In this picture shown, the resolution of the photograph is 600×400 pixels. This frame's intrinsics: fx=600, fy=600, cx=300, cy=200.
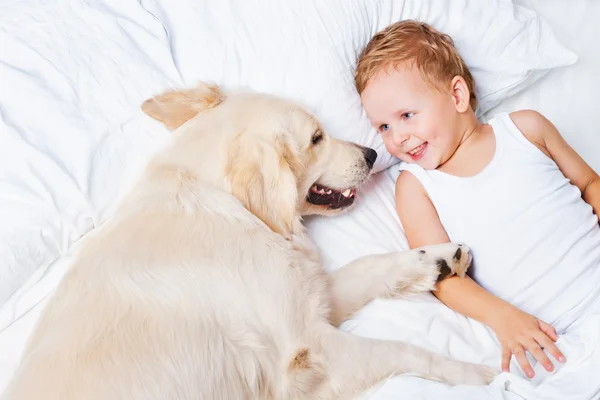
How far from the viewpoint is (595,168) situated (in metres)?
2.24

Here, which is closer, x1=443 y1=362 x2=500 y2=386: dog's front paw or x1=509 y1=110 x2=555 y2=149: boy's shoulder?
x1=443 y1=362 x2=500 y2=386: dog's front paw

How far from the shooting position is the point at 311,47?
2.08 meters

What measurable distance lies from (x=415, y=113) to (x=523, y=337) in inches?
31.1

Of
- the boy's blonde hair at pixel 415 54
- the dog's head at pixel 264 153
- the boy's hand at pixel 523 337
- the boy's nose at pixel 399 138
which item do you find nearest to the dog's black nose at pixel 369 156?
the dog's head at pixel 264 153

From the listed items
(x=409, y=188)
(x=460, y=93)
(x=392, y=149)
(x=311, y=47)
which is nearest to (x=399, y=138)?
(x=392, y=149)

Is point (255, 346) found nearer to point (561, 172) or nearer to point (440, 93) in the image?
point (440, 93)

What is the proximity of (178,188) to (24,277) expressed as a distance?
53cm

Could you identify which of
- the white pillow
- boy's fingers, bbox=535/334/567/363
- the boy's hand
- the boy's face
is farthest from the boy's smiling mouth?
boy's fingers, bbox=535/334/567/363

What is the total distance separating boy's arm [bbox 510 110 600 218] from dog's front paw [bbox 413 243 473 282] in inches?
20.1

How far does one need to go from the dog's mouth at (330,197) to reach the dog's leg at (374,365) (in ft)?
1.61

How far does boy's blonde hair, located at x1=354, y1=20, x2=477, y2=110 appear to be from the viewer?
203 centimetres

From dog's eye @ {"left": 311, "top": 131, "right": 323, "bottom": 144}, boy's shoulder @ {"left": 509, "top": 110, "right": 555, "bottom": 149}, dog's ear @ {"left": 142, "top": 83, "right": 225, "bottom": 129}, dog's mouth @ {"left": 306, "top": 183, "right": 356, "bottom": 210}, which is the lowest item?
dog's mouth @ {"left": 306, "top": 183, "right": 356, "bottom": 210}

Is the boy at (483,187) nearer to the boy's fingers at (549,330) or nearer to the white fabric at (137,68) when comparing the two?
the boy's fingers at (549,330)

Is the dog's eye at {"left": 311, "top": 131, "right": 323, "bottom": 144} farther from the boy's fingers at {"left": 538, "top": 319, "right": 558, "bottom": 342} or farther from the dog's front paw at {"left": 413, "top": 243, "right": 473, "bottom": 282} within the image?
the boy's fingers at {"left": 538, "top": 319, "right": 558, "bottom": 342}
